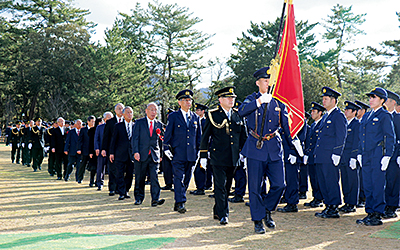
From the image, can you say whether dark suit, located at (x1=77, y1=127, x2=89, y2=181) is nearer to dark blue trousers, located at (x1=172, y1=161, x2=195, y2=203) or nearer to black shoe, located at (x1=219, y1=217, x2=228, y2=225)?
dark blue trousers, located at (x1=172, y1=161, x2=195, y2=203)

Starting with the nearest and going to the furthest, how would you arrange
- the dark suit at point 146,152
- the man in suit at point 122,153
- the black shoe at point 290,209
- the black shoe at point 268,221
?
the black shoe at point 268,221
the black shoe at point 290,209
the dark suit at point 146,152
the man in suit at point 122,153

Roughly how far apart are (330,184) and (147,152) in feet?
12.6

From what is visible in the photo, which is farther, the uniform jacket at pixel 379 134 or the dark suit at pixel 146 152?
the dark suit at pixel 146 152

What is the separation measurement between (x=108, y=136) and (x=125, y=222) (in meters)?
3.99

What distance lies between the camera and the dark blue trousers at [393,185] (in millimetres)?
7668

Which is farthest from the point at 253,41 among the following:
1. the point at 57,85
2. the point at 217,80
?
the point at 57,85

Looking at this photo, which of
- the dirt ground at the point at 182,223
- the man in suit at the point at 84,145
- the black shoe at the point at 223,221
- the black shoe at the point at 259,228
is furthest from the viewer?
the man in suit at the point at 84,145

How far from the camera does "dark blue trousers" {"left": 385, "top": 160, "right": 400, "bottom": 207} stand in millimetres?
7668

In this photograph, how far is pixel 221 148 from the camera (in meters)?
7.05

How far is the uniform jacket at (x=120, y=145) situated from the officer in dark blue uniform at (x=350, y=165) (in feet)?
16.4

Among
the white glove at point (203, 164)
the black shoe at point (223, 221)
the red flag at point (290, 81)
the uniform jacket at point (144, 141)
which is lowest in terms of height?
the black shoe at point (223, 221)

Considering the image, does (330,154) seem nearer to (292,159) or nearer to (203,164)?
(292,159)

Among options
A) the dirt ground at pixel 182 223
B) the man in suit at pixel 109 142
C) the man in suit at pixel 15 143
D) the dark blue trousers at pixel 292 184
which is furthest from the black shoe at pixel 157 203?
the man in suit at pixel 15 143

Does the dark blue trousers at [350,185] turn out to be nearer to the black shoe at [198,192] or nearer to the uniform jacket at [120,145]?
the black shoe at [198,192]
